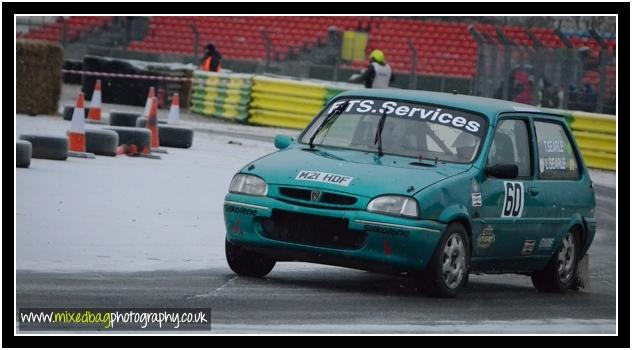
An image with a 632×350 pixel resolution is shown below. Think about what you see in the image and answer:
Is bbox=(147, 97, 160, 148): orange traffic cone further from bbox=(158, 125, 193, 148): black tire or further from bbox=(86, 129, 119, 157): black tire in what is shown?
bbox=(86, 129, 119, 157): black tire

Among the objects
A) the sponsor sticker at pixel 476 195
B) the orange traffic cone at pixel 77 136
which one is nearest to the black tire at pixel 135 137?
the orange traffic cone at pixel 77 136

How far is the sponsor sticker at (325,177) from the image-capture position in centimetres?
919

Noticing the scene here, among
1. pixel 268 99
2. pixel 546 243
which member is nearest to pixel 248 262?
pixel 546 243

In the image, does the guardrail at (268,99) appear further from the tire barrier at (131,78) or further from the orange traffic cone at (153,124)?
the orange traffic cone at (153,124)

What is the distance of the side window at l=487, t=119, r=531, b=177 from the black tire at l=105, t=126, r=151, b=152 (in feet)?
27.5

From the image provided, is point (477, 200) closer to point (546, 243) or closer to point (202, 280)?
point (546, 243)

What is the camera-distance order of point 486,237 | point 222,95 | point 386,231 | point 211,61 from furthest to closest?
1. point 211,61
2. point 222,95
3. point 486,237
4. point 386,231

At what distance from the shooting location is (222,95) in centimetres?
3064

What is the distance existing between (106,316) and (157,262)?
275cm

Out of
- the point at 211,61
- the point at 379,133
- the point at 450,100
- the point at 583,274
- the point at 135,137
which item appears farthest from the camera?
the point at 211,61

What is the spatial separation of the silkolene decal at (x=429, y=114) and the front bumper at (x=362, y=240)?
115 centimetres

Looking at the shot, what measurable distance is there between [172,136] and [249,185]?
11.1 metres

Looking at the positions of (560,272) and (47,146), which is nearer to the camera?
(560,272)

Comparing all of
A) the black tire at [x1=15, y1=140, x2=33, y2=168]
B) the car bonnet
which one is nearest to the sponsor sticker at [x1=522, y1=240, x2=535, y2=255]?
the car bonnet
